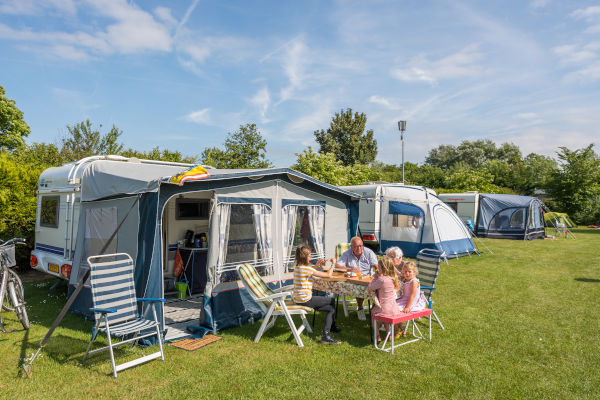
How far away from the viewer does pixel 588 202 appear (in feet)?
76.1

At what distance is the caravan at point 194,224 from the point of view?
4.78m

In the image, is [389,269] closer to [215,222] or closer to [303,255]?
[303,255]

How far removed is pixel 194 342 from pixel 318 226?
288cm

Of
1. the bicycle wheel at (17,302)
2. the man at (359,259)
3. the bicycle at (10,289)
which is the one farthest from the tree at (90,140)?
the man at (359,259)

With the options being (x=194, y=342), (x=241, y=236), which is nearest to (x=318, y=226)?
(x=241, y=236)

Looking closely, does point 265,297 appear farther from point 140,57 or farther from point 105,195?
point 140,57

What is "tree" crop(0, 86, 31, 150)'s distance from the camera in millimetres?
16500

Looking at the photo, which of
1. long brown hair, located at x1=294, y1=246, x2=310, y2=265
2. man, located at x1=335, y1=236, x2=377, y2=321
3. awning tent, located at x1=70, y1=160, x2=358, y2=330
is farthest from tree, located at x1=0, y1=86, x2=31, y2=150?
long brown hair, located at x1=294, y1=246, x2=310, y2=265

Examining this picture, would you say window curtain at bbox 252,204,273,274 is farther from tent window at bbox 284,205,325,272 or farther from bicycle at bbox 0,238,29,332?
bicycle at bbox 0,238,29,332

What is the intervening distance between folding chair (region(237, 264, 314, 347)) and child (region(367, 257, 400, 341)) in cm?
86

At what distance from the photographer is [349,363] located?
164 inches

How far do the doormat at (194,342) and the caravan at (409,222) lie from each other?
7551mm


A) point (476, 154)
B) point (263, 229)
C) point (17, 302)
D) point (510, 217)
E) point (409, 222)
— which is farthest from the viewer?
point (476, 154)

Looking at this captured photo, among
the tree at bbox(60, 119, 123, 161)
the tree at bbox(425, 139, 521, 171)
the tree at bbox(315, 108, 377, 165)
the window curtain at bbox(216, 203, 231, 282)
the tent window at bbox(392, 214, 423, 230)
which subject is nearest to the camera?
the window curtain at bbox(216, 203, 231, 282)
